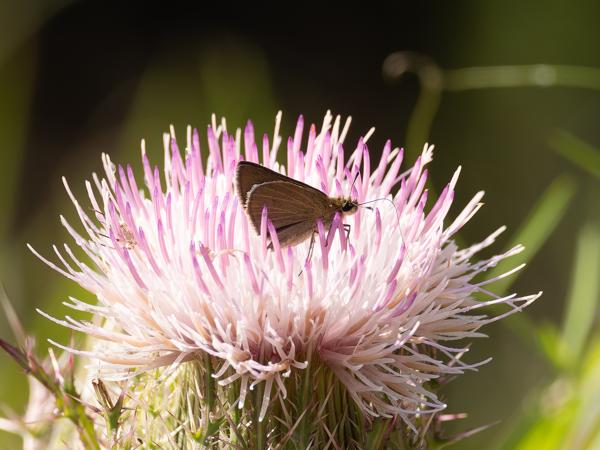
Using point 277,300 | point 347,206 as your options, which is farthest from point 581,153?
point 277,300

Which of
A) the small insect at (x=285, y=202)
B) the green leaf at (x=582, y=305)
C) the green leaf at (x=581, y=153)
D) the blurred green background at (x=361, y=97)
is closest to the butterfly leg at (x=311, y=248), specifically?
the small insect at (x=285, y=202)

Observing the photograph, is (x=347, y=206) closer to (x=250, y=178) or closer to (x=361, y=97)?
(x=250, y=178)

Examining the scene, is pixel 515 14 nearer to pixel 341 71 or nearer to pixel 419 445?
pixel 341 71

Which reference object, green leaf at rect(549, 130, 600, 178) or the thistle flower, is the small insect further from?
green leaf at rect(549, 130, 600, 178)

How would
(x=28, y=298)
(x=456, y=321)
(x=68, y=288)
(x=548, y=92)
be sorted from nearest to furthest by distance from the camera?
(x=456, y=321) → (x=68, y=288) → (x=28, y=298) → (x=548, y=92)

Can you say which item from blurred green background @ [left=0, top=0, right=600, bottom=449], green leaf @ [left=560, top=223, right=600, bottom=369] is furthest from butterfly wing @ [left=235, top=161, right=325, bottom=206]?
blurred green background @ [left=0, top=0, right=600, bottom=449]

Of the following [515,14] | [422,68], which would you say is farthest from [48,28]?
[422,68]
